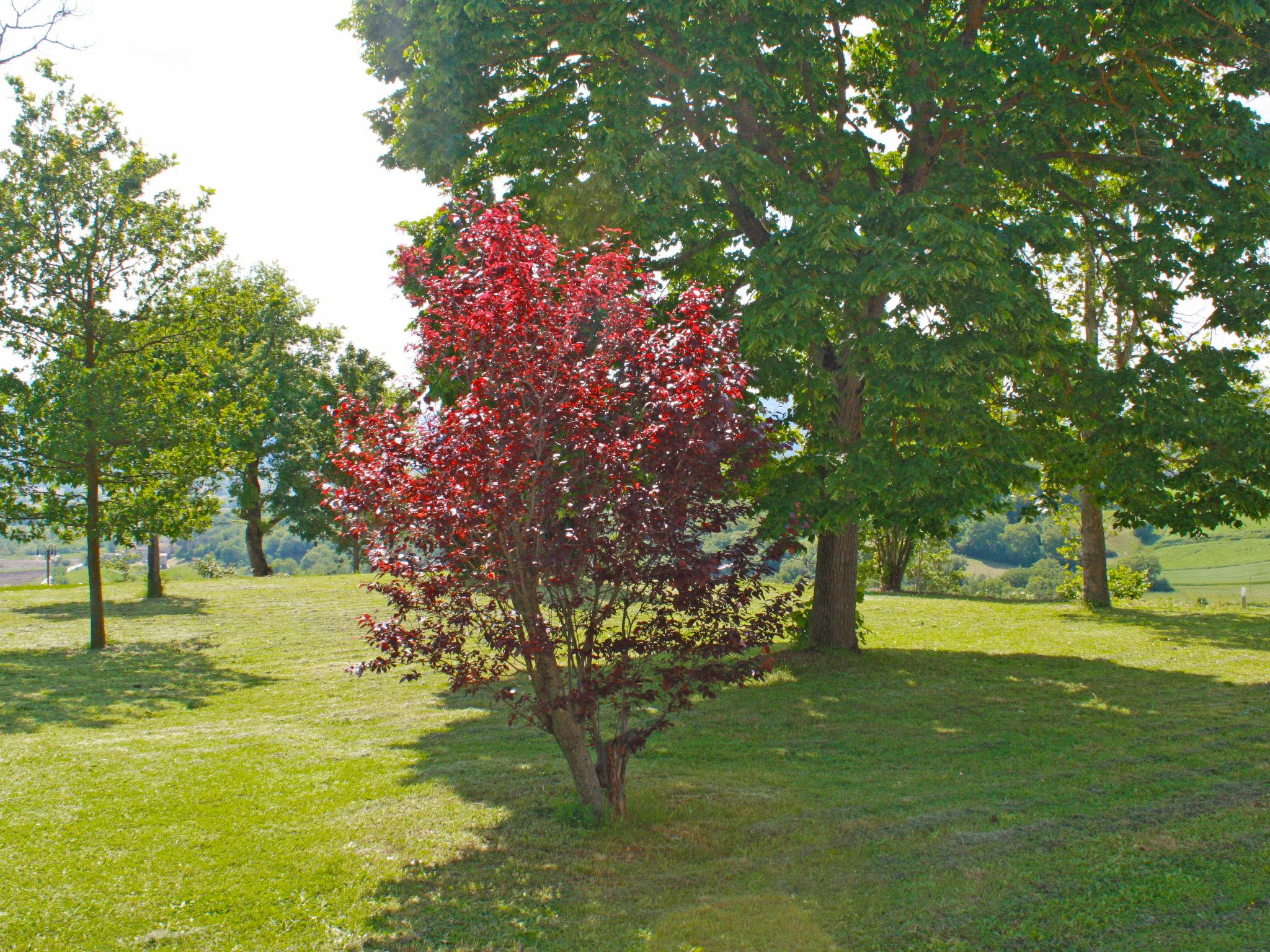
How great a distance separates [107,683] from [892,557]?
21.9 metres

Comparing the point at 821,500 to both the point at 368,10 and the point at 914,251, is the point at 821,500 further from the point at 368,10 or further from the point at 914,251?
the point at 368,10

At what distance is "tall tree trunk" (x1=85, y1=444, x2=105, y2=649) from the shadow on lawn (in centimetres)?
947

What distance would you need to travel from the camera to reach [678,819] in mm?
7211

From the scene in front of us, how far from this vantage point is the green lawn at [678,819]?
5.18 meters

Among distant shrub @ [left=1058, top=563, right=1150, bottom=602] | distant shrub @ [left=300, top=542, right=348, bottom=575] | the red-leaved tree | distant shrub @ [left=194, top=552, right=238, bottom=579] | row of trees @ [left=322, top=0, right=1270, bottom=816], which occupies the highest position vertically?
row of trees @ [left=322, top=0, right=1270, bottom=816]

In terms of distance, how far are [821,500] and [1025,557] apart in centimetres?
9199

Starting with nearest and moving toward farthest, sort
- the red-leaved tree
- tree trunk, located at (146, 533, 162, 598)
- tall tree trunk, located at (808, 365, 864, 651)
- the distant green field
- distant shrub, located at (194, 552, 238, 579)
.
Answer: the red-leaved tree → tall tree trunk, located at (808, 365, 864, 651) → tree trunk, located at (146, 533, 162, 598) → distant shrub, located at (194, 552, 238, 579) → the distant green field

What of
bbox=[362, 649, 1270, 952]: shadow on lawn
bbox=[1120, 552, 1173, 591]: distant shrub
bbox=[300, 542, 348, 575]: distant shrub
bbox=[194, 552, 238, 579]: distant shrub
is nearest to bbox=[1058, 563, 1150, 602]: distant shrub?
bbox=[362, 649, 1270, 952]: shadow on lawn

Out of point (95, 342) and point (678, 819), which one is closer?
point (678, 819)

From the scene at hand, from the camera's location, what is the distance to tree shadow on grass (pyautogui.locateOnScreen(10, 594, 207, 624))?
2142 cm

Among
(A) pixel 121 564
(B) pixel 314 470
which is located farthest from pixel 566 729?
(A) pixel 121 564

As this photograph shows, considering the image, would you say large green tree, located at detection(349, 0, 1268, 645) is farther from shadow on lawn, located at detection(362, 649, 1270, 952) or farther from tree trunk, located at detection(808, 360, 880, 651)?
shadow on lawn, located at detection(362, 649, 1270, 952)

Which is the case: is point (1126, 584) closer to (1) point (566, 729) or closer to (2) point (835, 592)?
(2) point (835, 592)

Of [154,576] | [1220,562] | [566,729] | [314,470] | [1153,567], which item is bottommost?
[1220,562]
